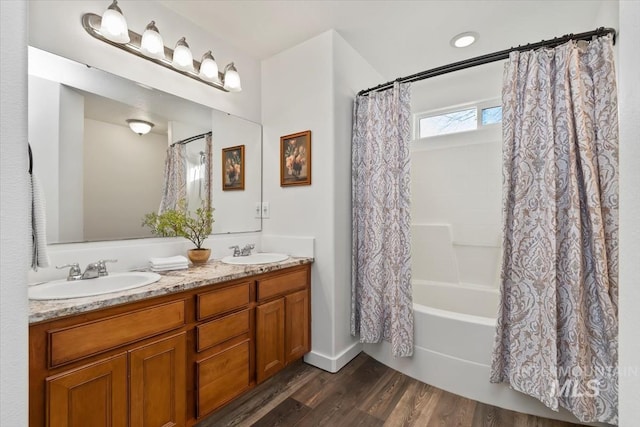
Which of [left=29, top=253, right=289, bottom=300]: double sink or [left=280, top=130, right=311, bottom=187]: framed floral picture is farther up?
[left=280, top=130, right=311, bottom=187]: framed floral picture

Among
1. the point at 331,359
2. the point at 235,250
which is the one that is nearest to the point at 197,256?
the point at 235,250

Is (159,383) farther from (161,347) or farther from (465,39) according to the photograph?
(465,39)

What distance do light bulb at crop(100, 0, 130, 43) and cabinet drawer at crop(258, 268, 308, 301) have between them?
1.58m

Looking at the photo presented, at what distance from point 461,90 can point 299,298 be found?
259cm

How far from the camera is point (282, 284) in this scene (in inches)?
76.5

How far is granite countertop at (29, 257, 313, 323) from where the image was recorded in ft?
3.26

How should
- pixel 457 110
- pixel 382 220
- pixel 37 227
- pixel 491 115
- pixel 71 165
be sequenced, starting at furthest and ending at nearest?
pixel 457 110 → pixel 491 115 → pixel 382 220 → pixel 71 165 → pixel 37 227

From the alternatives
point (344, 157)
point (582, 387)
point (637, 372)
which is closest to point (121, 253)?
point (344, 157)

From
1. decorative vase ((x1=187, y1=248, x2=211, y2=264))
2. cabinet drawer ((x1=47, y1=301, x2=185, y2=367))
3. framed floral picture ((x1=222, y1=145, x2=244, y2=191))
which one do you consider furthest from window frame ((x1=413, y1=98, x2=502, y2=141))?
cabinet drawer ((x1=47, y1=301, x2=185, y2=367))

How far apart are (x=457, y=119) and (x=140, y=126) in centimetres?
281

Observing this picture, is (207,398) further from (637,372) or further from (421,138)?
(421,138)

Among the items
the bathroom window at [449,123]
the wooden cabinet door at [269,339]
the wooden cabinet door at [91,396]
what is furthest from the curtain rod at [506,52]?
the wooden cabinet door at [91,396]

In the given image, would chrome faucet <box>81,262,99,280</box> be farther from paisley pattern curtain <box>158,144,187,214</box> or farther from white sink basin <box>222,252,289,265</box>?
white sink basin <box>222,252,289,265</box>

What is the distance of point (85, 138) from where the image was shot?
155 centimetres
